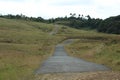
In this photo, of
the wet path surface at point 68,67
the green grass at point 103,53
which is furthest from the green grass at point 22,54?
the green grass at point 103,53

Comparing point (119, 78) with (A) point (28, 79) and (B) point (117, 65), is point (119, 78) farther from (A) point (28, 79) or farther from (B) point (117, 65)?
(B) point (117, 65)

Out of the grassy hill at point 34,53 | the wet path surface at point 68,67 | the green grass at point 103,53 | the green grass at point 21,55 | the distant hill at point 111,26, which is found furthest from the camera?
the distant hill at point 111,26

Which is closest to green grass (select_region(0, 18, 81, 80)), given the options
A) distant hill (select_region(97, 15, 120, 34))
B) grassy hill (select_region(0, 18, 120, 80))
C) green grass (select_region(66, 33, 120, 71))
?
grassy hill (select_region(0, 18, 120, 80))

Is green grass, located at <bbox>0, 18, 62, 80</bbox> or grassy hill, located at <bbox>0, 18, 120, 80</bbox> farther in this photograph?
grassy hill, located at <bbox>0, 18, 120, 80</bbox>

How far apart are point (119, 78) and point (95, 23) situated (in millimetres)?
175598

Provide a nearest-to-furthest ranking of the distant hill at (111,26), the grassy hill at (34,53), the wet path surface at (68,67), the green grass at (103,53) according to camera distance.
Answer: the wet path surface at (68,67) → the grassy hill at (34,53) → the green grass at (103,53) → the distant hill at (111,26)

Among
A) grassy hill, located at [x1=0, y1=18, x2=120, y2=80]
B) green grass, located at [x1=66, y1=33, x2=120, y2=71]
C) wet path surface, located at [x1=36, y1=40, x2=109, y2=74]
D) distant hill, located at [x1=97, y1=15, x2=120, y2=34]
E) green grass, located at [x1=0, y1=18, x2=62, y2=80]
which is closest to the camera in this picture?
green grass, located at [x1=0, y1=18, x2=62, y2=80]

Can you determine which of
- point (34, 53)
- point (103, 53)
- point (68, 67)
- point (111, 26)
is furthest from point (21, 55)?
point (111, 26)

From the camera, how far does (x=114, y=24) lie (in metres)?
138

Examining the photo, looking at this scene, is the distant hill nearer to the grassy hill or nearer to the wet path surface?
the grassy hill

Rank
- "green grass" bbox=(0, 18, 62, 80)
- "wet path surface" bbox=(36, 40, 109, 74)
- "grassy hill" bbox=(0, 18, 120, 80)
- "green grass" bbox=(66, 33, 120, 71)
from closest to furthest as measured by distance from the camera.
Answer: "green grass" bbox=(0, 18, 62, 80) → "wet path surface" bbox=(36, 40, 109, 74) → "grassy hill" bbox=(0, 18, 120, 80) → "green grass" bbox=(66, 33, 120, 71)

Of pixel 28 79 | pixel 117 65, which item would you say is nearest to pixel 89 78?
pixel 28 79

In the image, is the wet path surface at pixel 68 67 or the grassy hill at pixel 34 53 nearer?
the wet path surface at pixel 68 67

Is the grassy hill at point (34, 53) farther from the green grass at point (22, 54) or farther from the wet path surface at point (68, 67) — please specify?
the wet path surface at point (68, 67)
